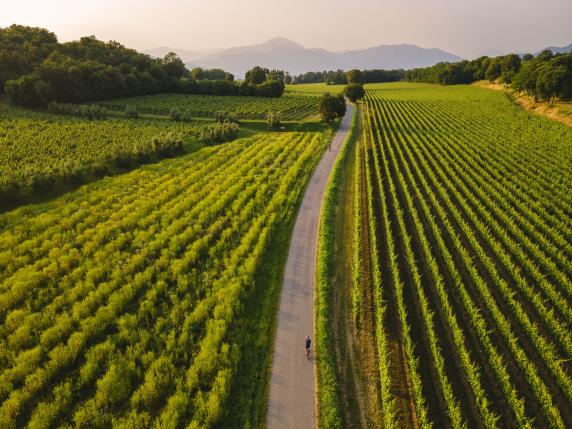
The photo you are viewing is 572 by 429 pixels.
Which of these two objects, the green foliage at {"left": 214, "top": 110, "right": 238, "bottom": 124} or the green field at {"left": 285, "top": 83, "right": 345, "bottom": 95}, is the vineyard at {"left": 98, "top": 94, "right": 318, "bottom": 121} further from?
the green field at {"left": 285, "top": 83, "right": 345, "bottom": 95}

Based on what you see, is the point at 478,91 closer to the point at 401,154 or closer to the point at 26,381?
the point at 401,154

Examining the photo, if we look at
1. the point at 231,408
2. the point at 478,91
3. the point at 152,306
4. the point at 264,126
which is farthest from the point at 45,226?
the point at 478,91

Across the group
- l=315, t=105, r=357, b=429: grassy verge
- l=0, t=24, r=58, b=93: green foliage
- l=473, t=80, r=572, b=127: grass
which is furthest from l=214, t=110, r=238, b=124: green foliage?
l=473, t=80, r=572, b=127: grass

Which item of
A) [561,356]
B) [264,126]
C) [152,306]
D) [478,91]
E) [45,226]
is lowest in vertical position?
[561,356]

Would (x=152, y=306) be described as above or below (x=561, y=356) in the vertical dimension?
above

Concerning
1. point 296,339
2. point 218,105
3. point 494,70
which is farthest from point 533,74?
point 296,339

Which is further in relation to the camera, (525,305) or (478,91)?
(478,91)

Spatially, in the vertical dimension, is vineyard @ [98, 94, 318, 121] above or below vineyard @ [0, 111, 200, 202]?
above
